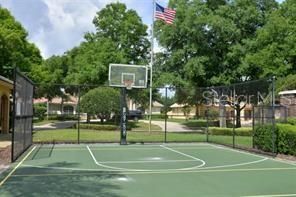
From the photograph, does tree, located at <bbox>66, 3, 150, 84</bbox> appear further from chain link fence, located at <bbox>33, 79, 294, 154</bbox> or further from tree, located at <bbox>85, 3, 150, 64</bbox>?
chain link fence, located at <bbox>33, 79, 294, 154</bbox>

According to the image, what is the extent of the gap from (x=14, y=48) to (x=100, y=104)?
7.39 meters

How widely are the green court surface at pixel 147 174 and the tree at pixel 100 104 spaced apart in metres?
14.6

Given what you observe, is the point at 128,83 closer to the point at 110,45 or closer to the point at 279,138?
the point at 279,138

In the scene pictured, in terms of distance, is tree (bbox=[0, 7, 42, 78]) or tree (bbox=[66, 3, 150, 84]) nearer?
tree (bbox=[0, 7, 42, 78])

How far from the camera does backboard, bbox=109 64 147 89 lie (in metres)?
24.2

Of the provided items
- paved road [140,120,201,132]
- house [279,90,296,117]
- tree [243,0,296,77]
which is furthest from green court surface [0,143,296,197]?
paved road [140,120,201,132]

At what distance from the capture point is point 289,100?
28625 mm

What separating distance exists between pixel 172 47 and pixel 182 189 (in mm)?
27934

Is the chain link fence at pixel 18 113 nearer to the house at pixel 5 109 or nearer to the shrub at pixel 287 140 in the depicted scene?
the shrub at pixel 287 140

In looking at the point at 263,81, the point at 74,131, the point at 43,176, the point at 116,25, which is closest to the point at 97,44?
the point at 116,25

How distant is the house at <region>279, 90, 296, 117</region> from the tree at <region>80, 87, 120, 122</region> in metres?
11.8

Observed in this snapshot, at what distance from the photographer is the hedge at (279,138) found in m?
17.0

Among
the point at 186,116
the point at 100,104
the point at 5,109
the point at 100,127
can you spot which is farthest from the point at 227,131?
the point at 5,109

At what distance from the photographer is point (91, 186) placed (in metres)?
10.8
